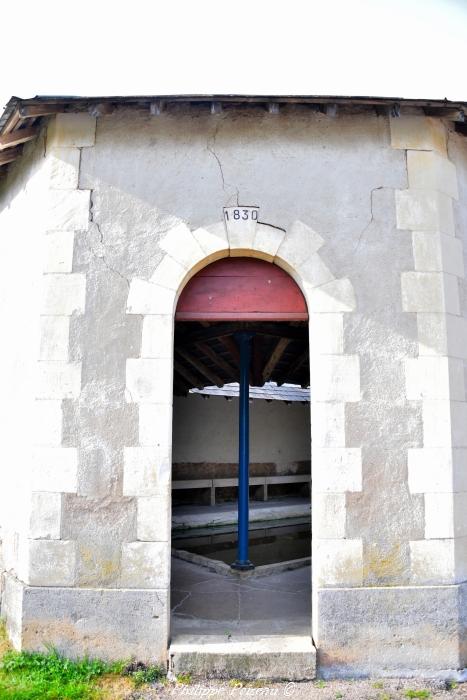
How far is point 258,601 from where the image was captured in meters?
5.46

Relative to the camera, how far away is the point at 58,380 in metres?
4.54

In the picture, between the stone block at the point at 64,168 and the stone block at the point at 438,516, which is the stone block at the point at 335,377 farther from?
the stone block at the point at 64,168

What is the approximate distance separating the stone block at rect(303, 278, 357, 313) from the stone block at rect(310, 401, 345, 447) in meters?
0.77

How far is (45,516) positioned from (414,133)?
4398 mm

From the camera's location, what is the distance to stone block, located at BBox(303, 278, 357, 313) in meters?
4.62

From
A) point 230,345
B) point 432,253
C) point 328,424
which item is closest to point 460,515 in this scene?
point 328,424

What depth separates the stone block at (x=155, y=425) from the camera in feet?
14.6

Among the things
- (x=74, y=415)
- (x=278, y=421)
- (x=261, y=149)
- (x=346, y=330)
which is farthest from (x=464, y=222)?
(x=278, y=421)

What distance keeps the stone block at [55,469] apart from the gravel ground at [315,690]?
1553 mm

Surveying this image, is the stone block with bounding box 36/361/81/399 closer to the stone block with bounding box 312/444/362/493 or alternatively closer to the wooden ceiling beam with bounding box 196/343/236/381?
the stone block with bounding box 312/444/362/493

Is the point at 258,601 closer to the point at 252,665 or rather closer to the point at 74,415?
the point at 252,665

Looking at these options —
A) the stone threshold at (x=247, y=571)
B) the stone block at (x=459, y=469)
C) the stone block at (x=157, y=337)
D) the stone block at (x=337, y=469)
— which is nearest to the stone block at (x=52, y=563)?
the stone block at (x=157, y=337)

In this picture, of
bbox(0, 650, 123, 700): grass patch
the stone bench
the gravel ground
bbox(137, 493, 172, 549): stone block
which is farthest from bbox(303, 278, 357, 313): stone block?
the stone bench

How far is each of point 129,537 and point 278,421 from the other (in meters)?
10.0
